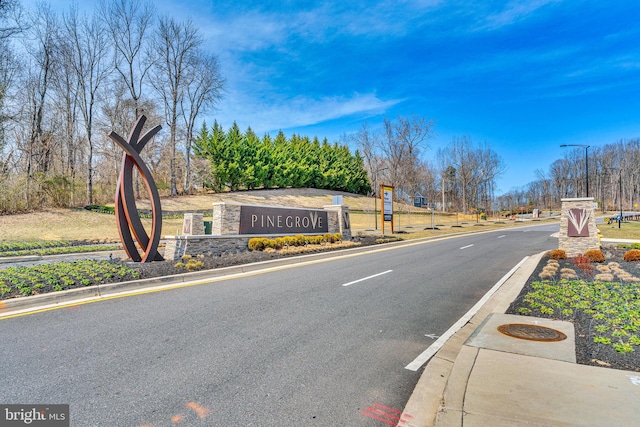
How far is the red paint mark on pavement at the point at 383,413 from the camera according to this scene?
3147 millimetres

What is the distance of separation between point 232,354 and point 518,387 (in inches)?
129

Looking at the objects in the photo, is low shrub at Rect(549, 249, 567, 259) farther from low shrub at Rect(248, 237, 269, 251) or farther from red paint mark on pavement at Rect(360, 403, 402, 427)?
red paint mark on pavement at Rect(360, 403, 402, 427)

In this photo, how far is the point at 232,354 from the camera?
4.50 metres

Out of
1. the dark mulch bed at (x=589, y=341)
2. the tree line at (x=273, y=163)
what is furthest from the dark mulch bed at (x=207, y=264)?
the tree line at (x=273, y=163)

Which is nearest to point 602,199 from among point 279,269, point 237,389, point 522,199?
point 522,199

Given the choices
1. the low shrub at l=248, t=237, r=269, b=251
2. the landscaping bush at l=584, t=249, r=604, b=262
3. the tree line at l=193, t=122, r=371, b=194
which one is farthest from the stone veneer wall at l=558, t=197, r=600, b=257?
the tree line at l=193, t=122, r=371, b=194

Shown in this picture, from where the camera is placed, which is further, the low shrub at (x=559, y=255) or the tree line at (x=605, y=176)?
the tree line at (x=605, y=176)

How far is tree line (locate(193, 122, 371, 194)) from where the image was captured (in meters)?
47.2

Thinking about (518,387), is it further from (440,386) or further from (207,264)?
(207,264)

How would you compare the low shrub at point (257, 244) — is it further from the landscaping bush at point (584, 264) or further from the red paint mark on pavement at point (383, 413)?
the red paint mark on pavement at point (383, 413)

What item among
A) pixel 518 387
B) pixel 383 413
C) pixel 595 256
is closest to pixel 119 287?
pixel 383 413

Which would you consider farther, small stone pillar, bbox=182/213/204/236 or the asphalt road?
small stone pillar, bbox=182/213/204/236

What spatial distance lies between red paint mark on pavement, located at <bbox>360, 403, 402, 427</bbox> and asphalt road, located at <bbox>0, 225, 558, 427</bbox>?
11 millimetres

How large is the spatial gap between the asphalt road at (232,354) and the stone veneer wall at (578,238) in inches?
275
